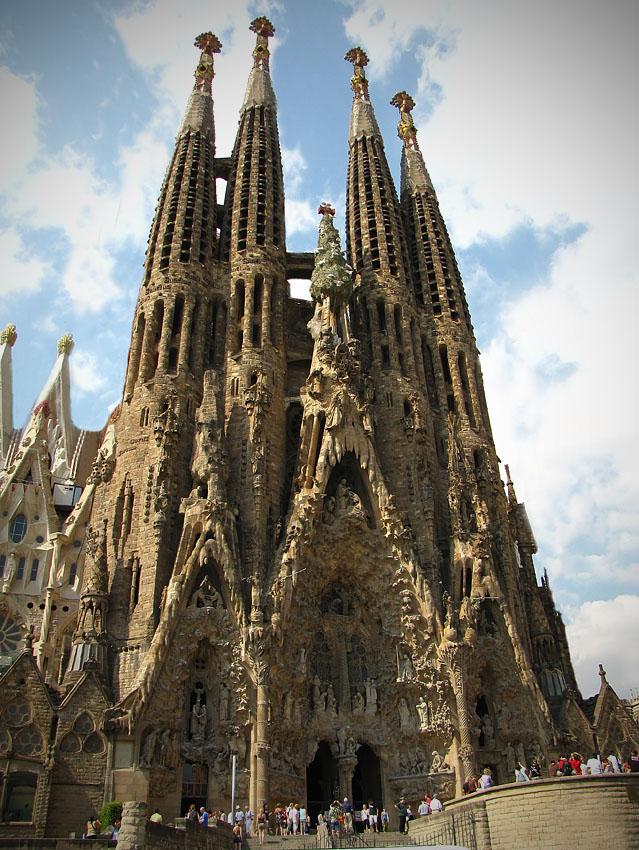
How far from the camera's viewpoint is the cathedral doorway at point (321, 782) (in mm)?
25750

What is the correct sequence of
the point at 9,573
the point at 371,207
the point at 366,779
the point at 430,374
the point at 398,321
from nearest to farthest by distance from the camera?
the point at 366,779 < the point at 9,573 < the point at 398,321 < the point at 430,374 < the point at 371,207

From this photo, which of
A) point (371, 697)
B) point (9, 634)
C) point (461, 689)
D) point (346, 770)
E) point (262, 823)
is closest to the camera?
point (262, 823)

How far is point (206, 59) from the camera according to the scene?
4312 cm

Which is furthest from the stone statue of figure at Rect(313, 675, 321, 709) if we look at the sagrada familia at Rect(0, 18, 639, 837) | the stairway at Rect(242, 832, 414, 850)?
the stairway at Rect(242, 832, 414, 850)

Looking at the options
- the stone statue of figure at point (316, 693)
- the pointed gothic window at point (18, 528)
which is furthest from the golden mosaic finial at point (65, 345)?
the stone statue of figure at point (316, 693)

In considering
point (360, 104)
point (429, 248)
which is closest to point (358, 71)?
point (360, 104)

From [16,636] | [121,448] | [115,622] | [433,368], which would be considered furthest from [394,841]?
[433,368]

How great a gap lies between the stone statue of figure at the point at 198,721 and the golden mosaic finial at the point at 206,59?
3231cm

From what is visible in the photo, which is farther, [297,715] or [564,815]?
[297,715]

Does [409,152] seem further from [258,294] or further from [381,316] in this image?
[258,294]

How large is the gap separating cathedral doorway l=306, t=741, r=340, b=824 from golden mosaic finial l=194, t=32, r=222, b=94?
33.6m

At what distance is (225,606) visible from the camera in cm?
2375

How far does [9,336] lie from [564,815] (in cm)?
4306

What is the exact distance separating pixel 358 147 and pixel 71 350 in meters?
22.9
